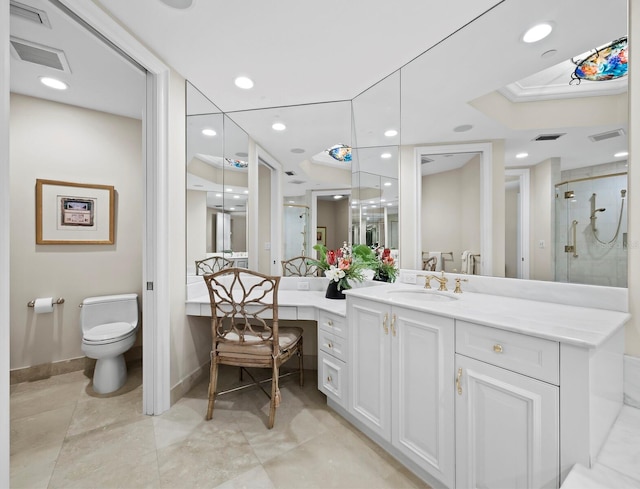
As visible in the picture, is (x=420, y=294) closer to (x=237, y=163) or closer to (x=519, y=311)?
(x=519, y=311)

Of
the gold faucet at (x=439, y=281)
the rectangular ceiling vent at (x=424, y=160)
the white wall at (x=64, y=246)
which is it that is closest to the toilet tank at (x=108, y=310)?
the white wall at (x=64, y=246)

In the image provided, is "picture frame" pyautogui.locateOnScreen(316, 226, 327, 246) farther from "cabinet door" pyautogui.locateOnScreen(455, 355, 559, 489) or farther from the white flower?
"cabinet door" pyautogui.locateOnScreen(455, 355, 559, 489)

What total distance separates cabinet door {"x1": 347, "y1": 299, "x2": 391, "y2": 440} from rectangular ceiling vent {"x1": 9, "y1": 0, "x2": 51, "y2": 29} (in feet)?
8.20

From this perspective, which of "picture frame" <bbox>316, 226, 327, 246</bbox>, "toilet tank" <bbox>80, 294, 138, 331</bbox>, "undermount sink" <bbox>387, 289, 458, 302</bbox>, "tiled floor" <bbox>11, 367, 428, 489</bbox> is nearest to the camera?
"tiled floor" <bbox>11, 367, 428, 489</bbox>

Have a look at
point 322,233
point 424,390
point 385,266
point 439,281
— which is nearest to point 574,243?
A: point 439,281

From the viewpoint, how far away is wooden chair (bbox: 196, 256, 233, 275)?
8.14 ft

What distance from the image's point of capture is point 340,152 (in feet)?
8.35

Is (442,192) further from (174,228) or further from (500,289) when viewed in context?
(174,228)

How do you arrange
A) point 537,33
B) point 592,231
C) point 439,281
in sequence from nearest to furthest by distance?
point 592,231 < point 537,33 < point 439,281

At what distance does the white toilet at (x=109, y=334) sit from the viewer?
7.15 ft

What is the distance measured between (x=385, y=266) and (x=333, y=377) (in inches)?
36.3

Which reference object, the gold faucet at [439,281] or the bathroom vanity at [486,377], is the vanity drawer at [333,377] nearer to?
the bathroom vanity at [486,377]

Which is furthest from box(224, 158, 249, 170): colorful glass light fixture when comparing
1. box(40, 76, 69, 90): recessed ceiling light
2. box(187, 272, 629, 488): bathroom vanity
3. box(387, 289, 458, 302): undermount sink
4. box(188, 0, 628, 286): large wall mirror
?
box(387, 289, 458, 302): undermount sink

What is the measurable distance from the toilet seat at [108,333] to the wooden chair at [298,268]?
4.67ft
